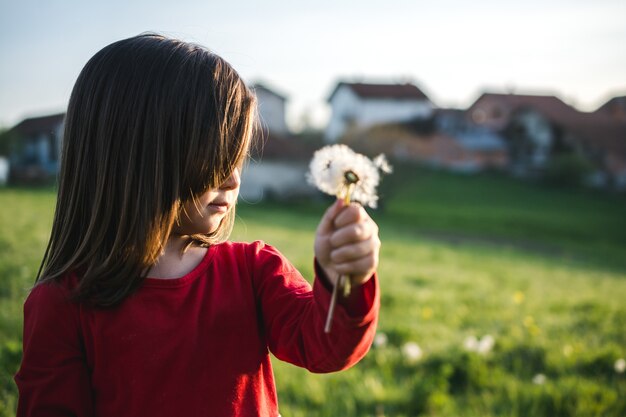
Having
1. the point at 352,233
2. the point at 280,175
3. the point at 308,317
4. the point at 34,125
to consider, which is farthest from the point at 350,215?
the point at 34,125

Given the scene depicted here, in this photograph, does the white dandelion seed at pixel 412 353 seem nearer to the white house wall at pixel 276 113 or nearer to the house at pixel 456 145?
the house at pixel 456 145

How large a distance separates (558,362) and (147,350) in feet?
10.3

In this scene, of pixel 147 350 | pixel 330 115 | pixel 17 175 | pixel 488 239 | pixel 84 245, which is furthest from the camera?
pixel 330 115

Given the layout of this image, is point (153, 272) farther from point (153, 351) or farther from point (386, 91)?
point (386, 91)

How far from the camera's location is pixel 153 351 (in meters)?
1.44

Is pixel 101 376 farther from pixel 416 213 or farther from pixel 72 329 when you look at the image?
pixel 416 213

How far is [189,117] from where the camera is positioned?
1482mm

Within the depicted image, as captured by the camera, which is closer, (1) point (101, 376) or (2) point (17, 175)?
(1) point (101, 376)

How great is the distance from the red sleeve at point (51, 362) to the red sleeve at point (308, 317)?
577mm

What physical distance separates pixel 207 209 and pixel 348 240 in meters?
0.69

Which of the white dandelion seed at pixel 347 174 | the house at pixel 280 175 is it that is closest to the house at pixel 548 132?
the house at pixel 280 175

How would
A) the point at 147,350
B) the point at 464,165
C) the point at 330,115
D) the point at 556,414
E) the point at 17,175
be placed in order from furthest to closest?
the point at 330,115 < the point at 464,165 < the point at 17,175 < the point at 556,414 < the point at 147,350

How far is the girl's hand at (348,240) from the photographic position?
98cm

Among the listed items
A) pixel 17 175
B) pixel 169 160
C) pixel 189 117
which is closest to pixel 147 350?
pixel 169 160
